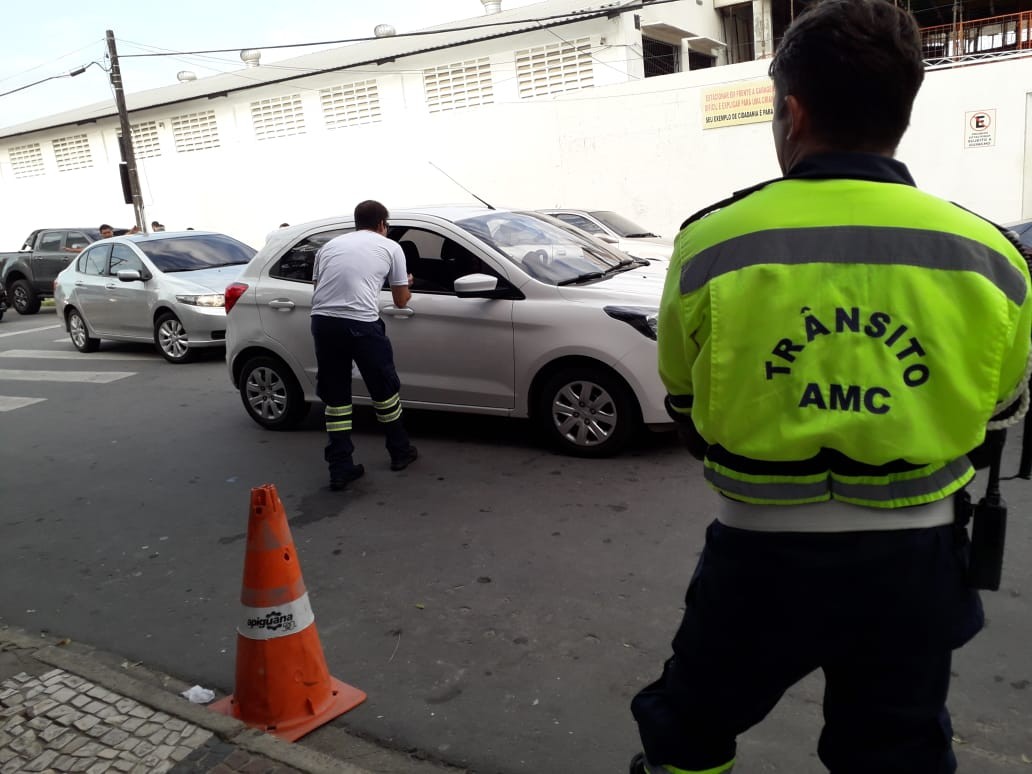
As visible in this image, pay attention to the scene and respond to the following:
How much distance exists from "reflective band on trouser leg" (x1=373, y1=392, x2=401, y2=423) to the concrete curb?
2540 mm

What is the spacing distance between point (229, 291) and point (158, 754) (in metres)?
4.93

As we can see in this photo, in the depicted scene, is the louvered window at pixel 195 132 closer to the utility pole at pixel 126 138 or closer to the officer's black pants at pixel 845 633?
the utility pole at pixel 126 138

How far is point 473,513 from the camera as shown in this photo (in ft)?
17.7

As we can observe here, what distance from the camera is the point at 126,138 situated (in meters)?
23.7

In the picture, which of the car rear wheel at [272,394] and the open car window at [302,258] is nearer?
the open car window at [302,258]

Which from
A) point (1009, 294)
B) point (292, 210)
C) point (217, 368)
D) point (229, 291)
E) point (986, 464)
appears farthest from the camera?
point (292, 210)

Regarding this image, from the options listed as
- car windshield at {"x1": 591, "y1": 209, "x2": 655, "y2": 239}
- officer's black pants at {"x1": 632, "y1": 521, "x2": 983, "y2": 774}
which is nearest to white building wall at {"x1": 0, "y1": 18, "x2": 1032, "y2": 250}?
car windshield at {"x1": 591, "y1": 209, "x2": 655, "y2": 239}

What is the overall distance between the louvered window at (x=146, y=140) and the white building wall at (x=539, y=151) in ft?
1.04

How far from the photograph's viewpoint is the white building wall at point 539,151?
16.9 meters

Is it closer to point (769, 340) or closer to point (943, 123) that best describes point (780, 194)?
point (769, 340)

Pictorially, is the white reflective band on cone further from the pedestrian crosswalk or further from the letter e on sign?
the letter e on sign

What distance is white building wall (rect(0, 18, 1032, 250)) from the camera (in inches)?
666

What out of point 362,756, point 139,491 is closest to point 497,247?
point 139,491

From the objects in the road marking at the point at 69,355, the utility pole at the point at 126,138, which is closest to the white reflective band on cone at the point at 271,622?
the road marking at the point at 69,355
